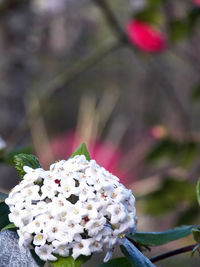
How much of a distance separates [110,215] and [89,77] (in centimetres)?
368

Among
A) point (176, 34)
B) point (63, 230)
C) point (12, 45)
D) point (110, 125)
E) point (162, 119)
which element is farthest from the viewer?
point (162, 119)

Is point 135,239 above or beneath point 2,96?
beneath

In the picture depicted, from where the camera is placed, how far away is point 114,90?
12.7 ft

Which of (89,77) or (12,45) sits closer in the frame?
(12,45)

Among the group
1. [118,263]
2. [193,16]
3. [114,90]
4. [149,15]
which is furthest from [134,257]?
[114,90]

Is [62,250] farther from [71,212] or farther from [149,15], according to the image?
[149,15]

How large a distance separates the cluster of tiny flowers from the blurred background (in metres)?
0.11

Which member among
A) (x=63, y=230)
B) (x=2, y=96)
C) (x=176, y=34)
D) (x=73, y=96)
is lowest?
(x=63, y=230)

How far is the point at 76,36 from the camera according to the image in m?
3.61

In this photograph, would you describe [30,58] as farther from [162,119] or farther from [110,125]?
[162,119]

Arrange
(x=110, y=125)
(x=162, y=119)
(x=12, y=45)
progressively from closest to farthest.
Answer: (x=12, y=45) → (x=110, y=125) → (x=162, y=119)

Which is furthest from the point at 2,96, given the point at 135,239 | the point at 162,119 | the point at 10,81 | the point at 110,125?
the point at 162,119

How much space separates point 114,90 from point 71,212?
3.47 meters

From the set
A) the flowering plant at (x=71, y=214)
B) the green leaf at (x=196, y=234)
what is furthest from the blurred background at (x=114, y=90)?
the green leaf at (x=196, y=234)
